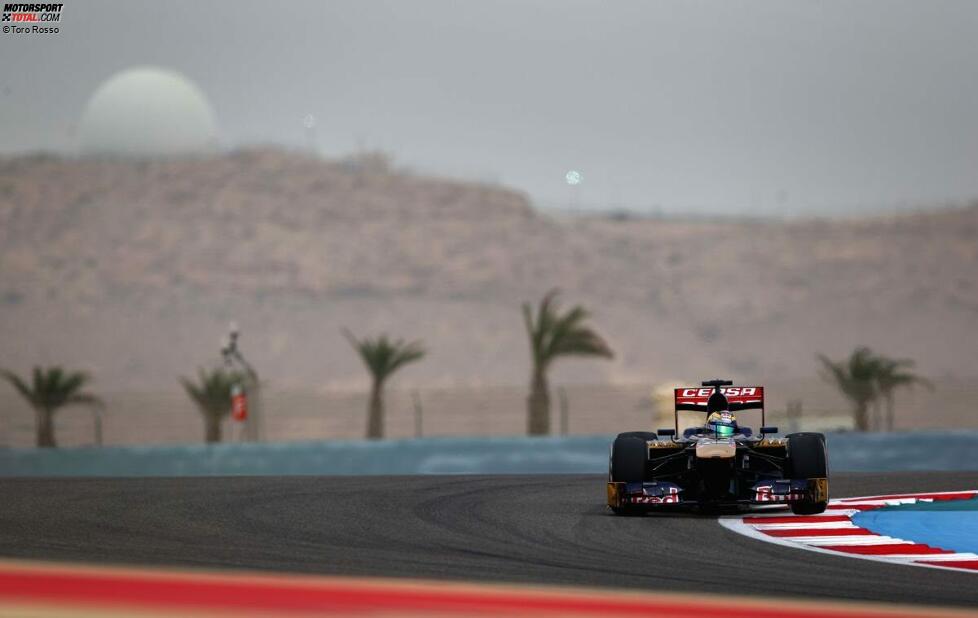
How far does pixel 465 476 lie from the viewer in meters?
23.2

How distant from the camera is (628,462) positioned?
15.6 metres

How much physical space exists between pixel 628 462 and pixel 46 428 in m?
38.6

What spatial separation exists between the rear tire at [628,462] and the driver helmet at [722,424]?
0.71 meters

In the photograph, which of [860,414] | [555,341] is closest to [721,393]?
[860,414]

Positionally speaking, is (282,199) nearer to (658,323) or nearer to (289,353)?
(289,353)

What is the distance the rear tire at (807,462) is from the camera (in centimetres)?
1548

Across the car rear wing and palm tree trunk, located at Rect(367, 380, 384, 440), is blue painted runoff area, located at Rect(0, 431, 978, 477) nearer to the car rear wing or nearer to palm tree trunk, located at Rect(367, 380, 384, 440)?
the car rear wing

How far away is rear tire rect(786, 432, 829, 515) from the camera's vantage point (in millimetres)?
15477

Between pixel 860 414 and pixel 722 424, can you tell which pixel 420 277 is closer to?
pixel 860 414

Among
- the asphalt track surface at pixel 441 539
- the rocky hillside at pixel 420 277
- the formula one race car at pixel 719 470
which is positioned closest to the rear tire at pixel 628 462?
the formula one race car at pixel 719 470

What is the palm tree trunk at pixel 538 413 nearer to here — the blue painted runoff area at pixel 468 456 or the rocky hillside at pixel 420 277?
the blue painted runoff area at pixel 468 456

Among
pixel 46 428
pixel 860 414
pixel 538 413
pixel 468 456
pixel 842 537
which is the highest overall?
pixel 538 413

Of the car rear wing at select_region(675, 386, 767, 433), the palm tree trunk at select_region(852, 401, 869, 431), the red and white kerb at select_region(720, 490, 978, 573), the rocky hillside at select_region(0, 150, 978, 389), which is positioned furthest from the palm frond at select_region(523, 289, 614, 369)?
the rocky hillside at select_region(0, 150, 978, 389)

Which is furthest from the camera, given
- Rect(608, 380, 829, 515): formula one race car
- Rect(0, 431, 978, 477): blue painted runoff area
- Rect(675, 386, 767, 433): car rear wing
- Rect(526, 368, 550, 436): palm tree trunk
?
Rect(526, 368, 550, 436): palm tree trunk
